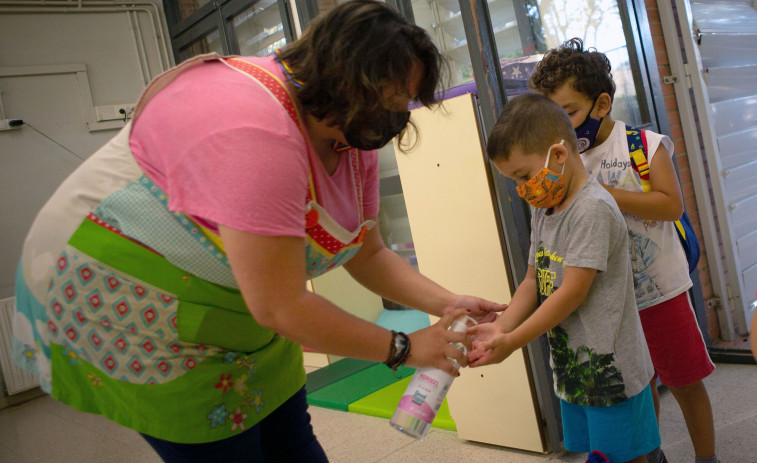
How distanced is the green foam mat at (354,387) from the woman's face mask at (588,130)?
1.95 metres

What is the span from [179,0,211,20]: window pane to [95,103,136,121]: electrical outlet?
98 cm

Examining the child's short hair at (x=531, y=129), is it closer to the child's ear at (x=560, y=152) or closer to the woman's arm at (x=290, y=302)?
the child's ear at (x=560, y=152)

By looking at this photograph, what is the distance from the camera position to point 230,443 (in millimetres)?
1141

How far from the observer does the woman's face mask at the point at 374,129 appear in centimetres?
105

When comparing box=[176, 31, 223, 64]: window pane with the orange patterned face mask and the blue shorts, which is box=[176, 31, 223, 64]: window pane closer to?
the orange patterned face mask

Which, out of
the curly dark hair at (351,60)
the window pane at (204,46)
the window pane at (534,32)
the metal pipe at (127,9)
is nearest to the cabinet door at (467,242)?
the window pane at (534,32)

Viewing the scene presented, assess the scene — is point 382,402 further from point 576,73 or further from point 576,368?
point 576,73

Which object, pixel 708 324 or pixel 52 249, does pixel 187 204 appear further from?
pixel 708 324

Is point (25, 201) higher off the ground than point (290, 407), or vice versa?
point (25, 201)

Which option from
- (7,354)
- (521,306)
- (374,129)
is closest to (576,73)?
(521,306)

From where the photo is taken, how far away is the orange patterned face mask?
1.46 metres

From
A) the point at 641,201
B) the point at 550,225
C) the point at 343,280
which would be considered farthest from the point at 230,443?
the point at 343,280

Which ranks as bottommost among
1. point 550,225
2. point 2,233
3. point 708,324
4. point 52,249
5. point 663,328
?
point 708,324

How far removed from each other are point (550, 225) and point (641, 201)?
0.35 metres
